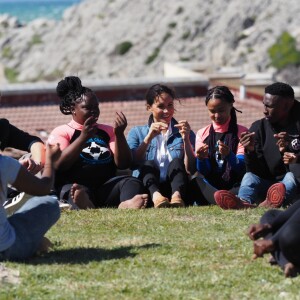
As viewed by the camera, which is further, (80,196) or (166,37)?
(166,37)

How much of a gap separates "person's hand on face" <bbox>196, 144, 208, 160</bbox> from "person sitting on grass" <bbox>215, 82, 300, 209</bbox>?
1.31 ft

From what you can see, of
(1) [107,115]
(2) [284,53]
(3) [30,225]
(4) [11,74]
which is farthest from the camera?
(4) [11,74]

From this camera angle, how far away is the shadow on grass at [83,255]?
751cm

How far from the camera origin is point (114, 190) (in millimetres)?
10234

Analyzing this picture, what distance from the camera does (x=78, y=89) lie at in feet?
34.1

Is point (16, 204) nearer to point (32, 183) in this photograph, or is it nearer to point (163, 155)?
point (163, 155)

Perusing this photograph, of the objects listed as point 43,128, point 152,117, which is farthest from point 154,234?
point 43,128

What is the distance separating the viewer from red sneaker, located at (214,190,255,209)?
9.68 metres

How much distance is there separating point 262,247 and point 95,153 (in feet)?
11.5

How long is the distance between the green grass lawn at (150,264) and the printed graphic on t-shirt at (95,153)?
1.11 metres

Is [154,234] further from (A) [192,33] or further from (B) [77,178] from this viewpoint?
(A) [192,33]

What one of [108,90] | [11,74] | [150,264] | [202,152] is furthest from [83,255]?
[11,74]

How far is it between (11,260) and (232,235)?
1.83 metres

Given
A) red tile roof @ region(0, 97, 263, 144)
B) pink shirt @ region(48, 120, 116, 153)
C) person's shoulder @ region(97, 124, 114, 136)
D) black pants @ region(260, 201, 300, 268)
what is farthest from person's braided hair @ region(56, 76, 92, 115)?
red tile roof @ region(0, 97, 263, 144)
